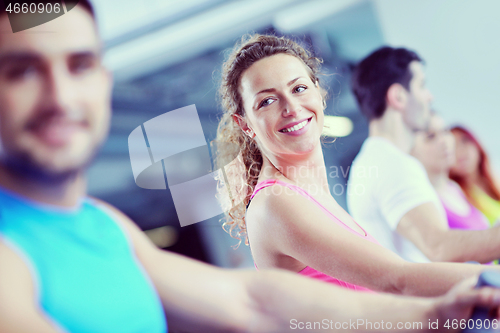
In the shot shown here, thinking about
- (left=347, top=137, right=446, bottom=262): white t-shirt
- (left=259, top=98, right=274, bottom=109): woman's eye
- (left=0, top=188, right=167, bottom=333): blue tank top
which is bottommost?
(left=347, top=137, right=446, bottom=262): white t-shirt

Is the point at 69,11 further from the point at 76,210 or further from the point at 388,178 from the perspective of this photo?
the point at 388,178

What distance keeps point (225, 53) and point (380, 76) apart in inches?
36.3

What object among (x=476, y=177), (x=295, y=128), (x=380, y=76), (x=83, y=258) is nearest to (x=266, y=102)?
(x=295, y=128)

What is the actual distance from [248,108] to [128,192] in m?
0.43

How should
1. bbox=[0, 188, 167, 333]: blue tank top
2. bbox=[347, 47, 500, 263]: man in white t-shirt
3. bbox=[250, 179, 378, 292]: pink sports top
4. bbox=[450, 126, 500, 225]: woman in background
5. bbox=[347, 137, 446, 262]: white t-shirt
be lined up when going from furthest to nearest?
bbox=[450, 126, 500, 225]: woman in background → bbox=[347, 137, 446, 262]: white t-shirt → bbox=[347, 47, 500, 263]: man in white t-shirt → bbox=[250, 179, 378, 292]: pink sports top → bbox=[0, 188, 167, 333]: blue tank top

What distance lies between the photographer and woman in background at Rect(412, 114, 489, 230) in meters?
1.69

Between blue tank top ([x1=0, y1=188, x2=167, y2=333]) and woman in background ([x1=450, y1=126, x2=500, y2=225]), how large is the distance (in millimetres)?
1770

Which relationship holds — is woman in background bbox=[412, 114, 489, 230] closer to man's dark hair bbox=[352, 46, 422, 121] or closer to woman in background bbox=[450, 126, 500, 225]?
woman in background bbox=[450, 126, 500, 225]

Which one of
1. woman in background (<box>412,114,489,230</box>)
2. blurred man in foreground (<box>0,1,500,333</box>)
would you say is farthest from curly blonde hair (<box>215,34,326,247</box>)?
woman in background (<box>412,114,489,230</box>)

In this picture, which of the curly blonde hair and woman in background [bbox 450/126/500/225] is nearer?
the curly blonde hair

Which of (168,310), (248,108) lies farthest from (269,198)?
(168,310)

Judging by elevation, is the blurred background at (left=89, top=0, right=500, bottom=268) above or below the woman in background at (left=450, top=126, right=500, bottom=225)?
above

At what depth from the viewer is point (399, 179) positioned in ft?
4.54

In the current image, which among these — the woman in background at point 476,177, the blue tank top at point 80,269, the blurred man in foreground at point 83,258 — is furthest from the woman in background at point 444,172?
the blue tank top at point 80,269
